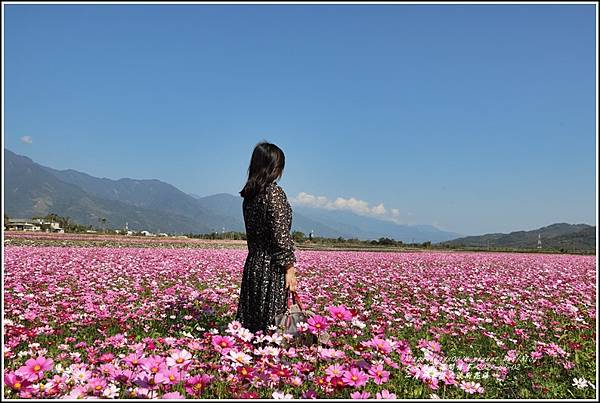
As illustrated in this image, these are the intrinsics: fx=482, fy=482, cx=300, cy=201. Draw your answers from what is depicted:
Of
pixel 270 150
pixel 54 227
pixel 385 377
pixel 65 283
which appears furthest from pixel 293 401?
pixel 54 227

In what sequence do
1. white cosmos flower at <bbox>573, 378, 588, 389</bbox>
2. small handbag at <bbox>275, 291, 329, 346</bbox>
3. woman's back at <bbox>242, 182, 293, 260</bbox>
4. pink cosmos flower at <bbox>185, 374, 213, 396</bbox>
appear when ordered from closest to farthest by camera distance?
pink cosmos flower at <bbox>185, 374, 213, 396</bbox> → white cosmos flower at <bbox>573, 378, 588, 389</bbox> → small handbag at <bbox>275, 291, 329, 346</bbox> → woman's back at <bbox>242, 182, 293, 260</bbox>

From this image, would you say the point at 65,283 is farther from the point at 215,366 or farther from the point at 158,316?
the point at 215,366

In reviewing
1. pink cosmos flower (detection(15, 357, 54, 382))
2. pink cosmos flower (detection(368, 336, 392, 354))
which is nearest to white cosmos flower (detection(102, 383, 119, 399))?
pink cosmos flower (detection(15, 357, 54, 382))

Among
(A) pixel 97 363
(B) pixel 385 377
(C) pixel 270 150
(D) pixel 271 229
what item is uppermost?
(C) pixel 270 150

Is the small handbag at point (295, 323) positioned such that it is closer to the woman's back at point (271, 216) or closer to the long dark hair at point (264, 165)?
the woman's back at point (271, 216)

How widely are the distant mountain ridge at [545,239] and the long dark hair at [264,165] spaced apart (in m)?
46.2

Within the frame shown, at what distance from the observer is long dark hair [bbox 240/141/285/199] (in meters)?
4.63

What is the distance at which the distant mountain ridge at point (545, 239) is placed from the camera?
258ft

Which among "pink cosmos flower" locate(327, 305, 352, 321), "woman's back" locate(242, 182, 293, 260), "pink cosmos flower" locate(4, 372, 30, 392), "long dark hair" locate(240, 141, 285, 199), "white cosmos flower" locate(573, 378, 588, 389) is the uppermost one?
"long dark hair" locate(240, 141, 285, 199)

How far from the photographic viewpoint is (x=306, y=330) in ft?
13.1

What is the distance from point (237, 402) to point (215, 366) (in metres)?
0.59

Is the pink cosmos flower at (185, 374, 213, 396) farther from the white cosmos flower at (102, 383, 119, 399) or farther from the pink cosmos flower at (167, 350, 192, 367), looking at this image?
the white cosmos flower at (102, 383, 119, 399)

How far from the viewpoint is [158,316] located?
6020 millimetres

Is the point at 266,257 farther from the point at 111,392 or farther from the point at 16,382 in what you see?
the point at 16,382
